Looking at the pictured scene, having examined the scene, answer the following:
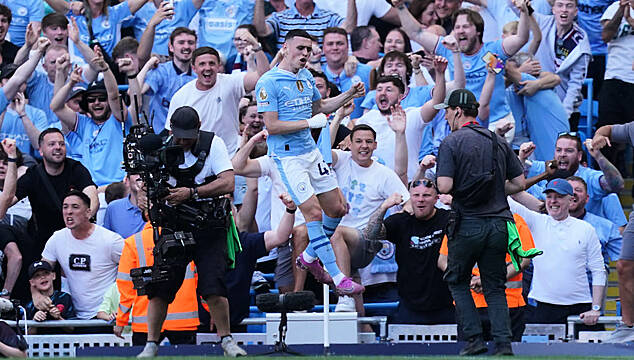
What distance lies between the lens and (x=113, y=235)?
12.4 metres

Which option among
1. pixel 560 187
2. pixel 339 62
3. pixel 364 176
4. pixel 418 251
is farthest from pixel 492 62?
pixel 418 251

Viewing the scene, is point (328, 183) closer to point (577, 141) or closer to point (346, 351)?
point (346, 351)

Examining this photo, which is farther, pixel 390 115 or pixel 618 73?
pixel 618 73

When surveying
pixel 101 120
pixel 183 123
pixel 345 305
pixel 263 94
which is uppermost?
pixel 101 120

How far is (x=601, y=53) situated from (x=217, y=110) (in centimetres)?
604

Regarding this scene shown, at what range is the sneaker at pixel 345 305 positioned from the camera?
38.3 feet

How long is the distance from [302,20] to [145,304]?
641cm

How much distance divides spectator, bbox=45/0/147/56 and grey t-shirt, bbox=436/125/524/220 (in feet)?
26.3

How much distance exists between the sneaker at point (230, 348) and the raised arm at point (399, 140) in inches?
150

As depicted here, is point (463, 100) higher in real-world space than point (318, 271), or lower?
higher

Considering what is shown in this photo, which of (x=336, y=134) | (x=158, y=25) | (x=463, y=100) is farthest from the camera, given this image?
(x=158, y=25)

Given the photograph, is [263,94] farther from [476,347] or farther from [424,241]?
[476,347]

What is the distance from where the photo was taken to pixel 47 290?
39.8ft

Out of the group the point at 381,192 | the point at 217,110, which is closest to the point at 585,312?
the point at 381,192
